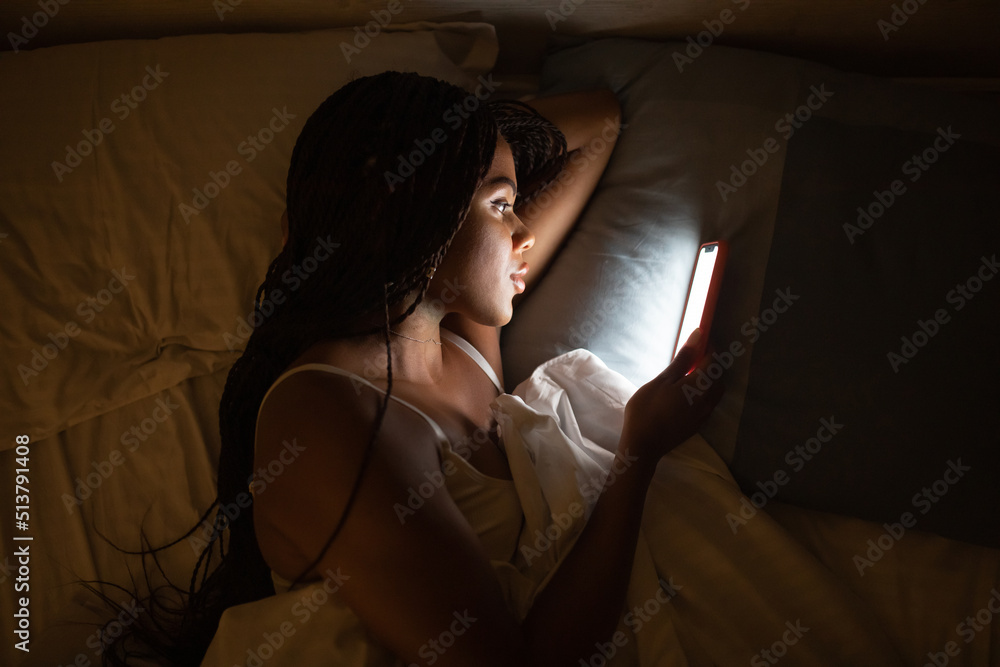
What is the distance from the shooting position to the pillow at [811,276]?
90 centimetres

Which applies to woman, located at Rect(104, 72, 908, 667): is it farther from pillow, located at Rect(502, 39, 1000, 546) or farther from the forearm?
pillow, located at Rect(502, 39, 1000, 546)

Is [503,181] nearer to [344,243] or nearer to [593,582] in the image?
[344,243]

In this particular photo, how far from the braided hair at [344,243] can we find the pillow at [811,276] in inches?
14.3

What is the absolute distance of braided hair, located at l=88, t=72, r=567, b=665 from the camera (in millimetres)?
796

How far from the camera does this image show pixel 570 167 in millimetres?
1149

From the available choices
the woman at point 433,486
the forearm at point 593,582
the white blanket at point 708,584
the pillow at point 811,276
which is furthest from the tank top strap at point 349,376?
the pillow at point 811,276

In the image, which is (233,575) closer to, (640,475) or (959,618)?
(640,475)

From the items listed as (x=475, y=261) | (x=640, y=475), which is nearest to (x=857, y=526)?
(x=640, y=475)

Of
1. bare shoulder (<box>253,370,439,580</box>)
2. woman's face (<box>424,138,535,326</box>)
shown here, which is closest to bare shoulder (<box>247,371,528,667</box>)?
bare shoulder (<box>253,370,439,580</box>)

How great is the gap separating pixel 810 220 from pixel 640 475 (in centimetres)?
52

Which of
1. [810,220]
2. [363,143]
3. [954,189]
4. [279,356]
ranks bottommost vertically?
[279,356]

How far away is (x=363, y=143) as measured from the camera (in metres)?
0.80

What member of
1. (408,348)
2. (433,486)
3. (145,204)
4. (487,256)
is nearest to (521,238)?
(487,256)

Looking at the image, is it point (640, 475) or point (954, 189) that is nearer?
point (640, 475)
